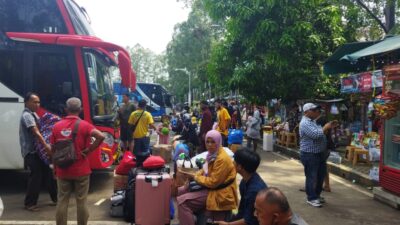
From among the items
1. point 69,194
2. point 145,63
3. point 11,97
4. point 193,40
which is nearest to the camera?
point 69,194

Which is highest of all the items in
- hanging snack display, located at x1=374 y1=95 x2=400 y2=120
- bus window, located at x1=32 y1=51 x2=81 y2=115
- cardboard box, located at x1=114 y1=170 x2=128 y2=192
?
bus window, located at x1=32 y1=51 x2=81 y2=115

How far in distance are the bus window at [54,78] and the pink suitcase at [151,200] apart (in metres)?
2.65

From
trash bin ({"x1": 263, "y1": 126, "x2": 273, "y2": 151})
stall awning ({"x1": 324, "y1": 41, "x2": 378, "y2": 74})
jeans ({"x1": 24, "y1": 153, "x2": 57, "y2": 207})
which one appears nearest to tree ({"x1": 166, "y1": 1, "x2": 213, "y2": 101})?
trash bin ({"x1": 263, "y1": 126, "x2": 273, "y2": 151})

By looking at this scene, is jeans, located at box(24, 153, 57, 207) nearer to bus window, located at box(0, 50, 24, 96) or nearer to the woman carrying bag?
bus window, located at box(0, 50, 24, 96)

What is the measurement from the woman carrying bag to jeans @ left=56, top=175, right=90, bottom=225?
1.19 m

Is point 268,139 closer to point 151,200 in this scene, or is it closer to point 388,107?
point 388,107

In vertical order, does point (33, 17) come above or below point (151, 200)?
above

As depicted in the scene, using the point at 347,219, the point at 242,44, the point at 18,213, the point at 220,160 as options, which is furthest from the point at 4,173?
the point at 242,44

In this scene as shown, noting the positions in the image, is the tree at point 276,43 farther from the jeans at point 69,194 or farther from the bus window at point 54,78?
the jeans at point 69,194

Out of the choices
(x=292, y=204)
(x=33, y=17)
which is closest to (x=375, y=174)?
(x=292, y=204)

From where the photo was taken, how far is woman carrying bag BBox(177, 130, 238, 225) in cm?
455

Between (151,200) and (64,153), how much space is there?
4.28 feet

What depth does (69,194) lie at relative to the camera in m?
4.92

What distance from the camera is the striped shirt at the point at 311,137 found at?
6.60m
